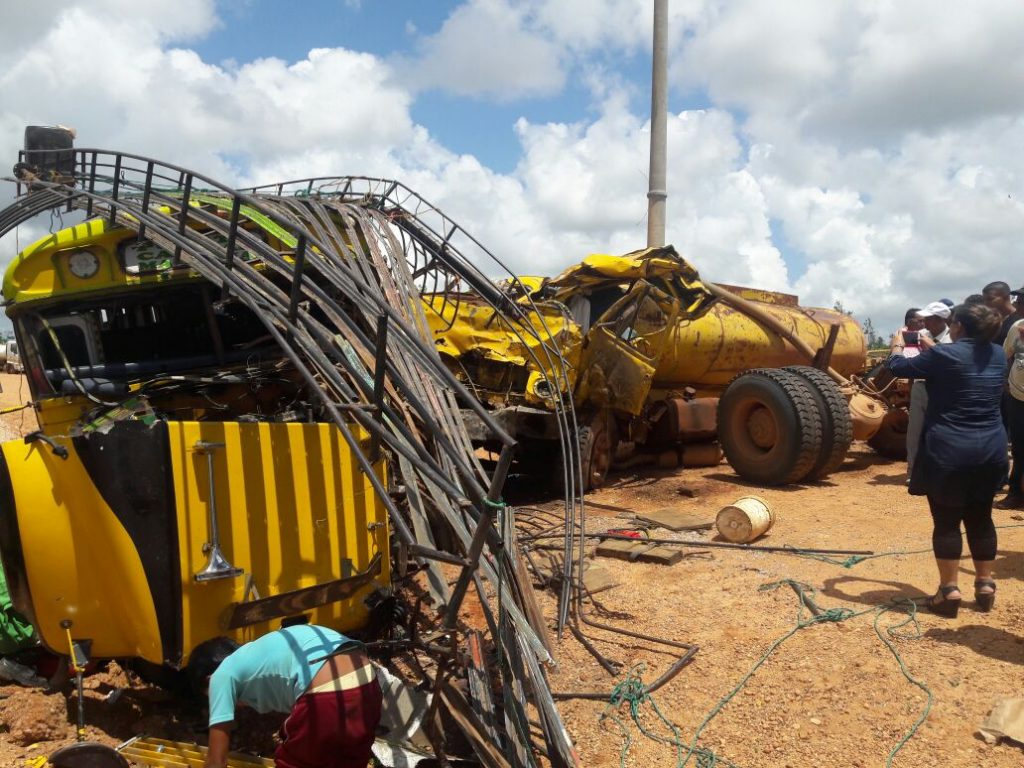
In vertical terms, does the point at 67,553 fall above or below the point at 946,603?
above

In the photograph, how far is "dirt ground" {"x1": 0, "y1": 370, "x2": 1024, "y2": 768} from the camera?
11.5ft

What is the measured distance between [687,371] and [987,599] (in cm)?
617

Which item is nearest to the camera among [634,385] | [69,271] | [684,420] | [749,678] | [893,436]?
[749,678]

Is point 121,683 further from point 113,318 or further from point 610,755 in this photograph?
point 610,755

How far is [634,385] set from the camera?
340 inches

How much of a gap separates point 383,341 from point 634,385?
5.86m

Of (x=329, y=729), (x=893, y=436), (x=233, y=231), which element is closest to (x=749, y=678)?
(x=329, y=729)

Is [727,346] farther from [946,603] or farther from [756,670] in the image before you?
[756,670]

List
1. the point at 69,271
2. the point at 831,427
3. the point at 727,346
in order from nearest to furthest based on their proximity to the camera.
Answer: the point at 69,271 → the point at 831,427 → the point at 727,346

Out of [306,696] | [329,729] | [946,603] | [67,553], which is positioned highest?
[67,553]

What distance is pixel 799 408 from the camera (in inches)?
328

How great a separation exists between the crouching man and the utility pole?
14.1 m

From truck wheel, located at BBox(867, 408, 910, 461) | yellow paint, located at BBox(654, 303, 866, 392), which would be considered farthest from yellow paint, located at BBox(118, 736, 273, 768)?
truck wheel, located at BBox(867, 408, 910, 461)

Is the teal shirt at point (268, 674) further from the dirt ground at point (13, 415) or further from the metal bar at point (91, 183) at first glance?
the dirt ground at point (13, 415)
